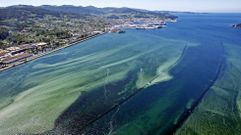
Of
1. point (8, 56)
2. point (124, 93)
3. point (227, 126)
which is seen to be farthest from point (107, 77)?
point (8, 56)

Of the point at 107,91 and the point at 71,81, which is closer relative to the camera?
the point at 107,91

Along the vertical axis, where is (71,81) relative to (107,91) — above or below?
below

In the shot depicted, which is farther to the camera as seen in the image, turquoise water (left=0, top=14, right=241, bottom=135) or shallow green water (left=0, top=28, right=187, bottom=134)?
shallow green water (left=0, top=28, right=187, bottom=134)

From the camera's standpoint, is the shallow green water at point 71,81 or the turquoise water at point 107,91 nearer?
the turquoise water at point 107,91

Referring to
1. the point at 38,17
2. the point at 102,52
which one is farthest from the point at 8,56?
the point at 38,17

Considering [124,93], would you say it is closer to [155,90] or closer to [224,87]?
[155,90]

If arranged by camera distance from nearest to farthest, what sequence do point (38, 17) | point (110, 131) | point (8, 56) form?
point (110, 131)
point (8, 56)
point (38, 17)

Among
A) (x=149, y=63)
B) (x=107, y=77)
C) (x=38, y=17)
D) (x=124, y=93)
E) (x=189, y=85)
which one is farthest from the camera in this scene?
(x=38, y=17)

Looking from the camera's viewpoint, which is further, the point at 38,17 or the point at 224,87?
the point at 38,17
